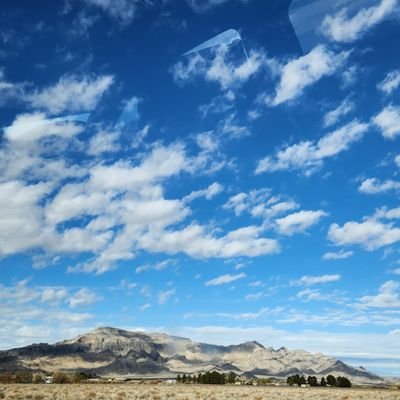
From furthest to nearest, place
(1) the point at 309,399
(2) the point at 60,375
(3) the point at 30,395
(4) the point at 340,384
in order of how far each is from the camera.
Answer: (4) the point at 340,384, (2) the point at 60,375, (1) the point at 309,399, (3) the point at 30,395

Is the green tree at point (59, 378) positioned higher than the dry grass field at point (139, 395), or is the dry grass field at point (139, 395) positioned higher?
the green tree at point (59, 378)

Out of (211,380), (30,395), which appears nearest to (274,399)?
(30,395)

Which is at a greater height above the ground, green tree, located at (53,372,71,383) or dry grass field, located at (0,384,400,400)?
green tree, located at (53,372,71,383)

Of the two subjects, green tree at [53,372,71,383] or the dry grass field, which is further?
green tree at [53,372,71,383]

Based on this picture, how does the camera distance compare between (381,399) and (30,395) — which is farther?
(381,399)

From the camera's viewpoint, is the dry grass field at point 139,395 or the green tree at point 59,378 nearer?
the dry grass field at point 139,395

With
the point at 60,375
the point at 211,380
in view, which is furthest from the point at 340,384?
the point at 60,375

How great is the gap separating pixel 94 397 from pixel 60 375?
69566 mm

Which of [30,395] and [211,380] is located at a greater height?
[211,380]

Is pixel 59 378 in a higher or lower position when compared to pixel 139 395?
higher

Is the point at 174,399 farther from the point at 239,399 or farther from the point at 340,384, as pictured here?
the point at 340,384

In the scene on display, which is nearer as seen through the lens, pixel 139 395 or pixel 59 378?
pixel 139 395

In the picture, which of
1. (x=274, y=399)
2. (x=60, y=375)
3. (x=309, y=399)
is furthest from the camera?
(x=60, y=375)

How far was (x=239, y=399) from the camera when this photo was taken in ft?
147
